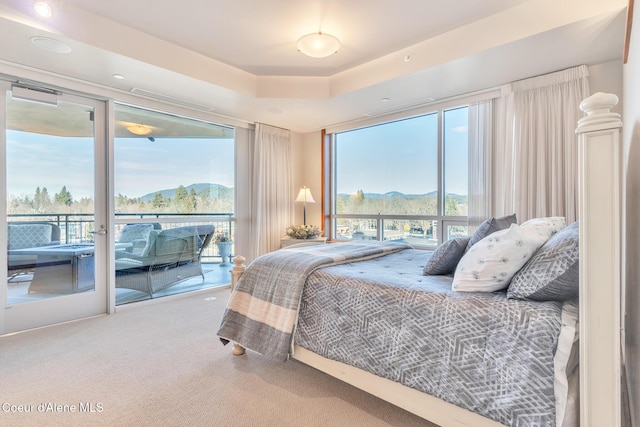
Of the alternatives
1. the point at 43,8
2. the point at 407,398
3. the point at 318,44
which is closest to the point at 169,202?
the point at 43,8

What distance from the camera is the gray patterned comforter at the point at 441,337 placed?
3.92ft

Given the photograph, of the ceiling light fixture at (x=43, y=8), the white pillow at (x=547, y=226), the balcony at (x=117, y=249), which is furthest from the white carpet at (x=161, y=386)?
the ceiling light fixture at (x=43, y=8)

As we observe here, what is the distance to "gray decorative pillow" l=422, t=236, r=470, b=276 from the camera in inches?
75.5

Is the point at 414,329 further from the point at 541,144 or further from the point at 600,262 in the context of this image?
the point at 541,144

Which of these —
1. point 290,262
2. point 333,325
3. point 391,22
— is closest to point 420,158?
point 391,22

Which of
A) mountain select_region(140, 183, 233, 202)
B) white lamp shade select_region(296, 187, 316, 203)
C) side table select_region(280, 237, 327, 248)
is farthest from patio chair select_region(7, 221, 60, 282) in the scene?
white lamp shade select_region(296, 187, 316, 203)

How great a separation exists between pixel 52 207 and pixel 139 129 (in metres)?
1.24

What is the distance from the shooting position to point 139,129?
12.3 ft

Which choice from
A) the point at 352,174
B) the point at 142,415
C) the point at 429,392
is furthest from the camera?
the point at 352,174

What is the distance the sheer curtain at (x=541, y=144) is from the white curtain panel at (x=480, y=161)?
137mm

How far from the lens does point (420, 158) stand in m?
4.20

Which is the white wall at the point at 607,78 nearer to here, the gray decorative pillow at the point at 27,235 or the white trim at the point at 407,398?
the white trim at the point at 407,398

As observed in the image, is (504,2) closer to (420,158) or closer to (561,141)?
(561,141)

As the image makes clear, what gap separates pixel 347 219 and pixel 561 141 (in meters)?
2.92
